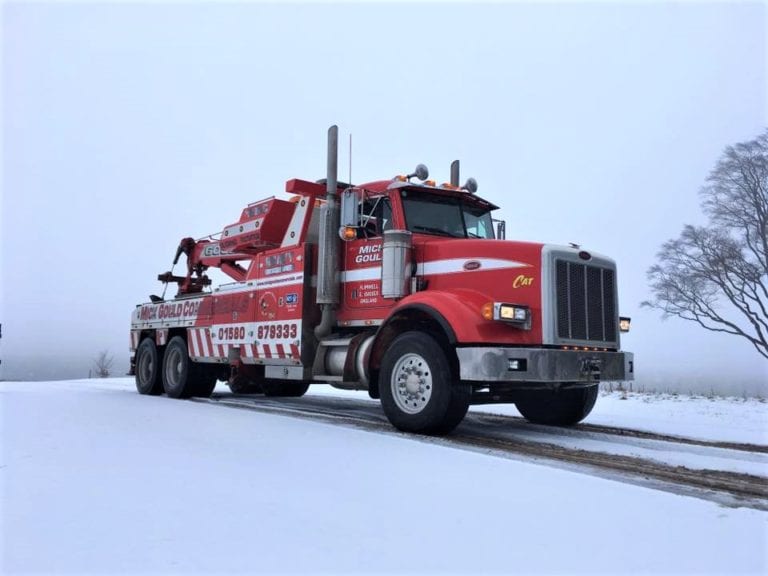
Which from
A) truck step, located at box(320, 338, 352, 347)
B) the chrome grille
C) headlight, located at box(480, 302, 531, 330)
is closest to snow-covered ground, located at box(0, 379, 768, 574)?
headlight, located at box(480, 302, 531, 330)

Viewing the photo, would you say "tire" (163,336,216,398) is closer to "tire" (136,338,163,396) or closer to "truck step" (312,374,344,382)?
"tire" (136,338,163,396)

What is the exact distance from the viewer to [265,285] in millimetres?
9641

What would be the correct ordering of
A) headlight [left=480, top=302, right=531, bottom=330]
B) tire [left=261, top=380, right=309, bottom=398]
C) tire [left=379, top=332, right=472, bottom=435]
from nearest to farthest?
headlight [left=480, top=302, right=531, bottom=330] → tire [left=379, top=332, right=472, bottom=435] → tire [left=261, top=380, right=309, bottom=398]

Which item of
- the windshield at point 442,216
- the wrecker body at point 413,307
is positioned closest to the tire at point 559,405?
the wrecker body at point 413,307

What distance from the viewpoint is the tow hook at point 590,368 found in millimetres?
6500

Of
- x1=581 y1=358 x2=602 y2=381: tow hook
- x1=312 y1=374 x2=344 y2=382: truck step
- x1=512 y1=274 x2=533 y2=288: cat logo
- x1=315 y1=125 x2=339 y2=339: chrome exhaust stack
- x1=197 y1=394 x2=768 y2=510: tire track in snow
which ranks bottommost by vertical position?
x1=197 y1=394 x2=768 y2=510: tire track in snow

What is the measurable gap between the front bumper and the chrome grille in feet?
0.99

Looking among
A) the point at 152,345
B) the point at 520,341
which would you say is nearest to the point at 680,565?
the point at 520,341

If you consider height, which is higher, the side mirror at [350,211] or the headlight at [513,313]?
the side mirror at [350,211]

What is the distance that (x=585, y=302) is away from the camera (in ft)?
22.4

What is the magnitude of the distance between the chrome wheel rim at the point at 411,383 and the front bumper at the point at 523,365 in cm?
50

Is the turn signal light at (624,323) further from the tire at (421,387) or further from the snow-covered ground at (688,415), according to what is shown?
the tire at (421,387)

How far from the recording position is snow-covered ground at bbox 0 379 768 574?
8.75 ft

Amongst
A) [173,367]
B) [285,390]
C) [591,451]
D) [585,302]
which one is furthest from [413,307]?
[173,367]
